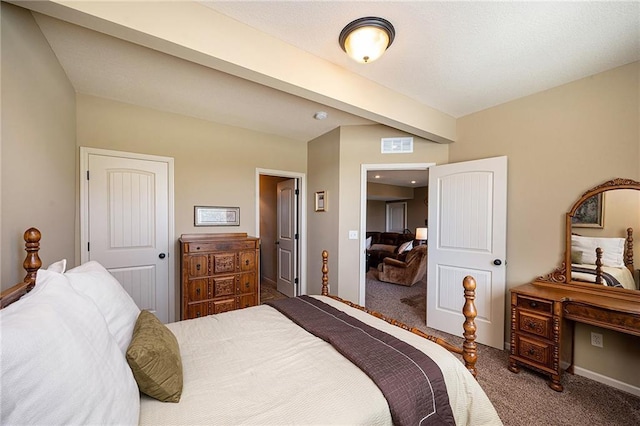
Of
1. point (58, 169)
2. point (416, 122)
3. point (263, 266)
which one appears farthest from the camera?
point (263, 266)

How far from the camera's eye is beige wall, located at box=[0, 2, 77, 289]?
1303mm

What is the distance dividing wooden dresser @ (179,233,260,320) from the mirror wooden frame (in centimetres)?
297

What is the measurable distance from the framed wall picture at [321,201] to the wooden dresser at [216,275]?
111 cm

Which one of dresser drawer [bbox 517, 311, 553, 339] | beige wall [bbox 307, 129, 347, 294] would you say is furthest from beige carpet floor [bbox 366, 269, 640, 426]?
beige wall [bbox 307, 129, 347, 294]

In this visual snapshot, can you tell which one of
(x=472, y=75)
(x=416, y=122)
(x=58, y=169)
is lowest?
(x=58, y=169)

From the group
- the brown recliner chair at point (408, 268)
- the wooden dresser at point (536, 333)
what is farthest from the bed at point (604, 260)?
the brown recliner chair at point (408, 268)

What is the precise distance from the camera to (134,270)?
288 cm

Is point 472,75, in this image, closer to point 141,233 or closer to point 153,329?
point 153,329

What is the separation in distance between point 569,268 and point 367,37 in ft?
8.42

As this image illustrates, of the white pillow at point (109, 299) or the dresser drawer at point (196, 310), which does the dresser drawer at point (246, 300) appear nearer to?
the dresser drawer at point (196, 310)

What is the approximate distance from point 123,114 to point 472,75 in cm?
344

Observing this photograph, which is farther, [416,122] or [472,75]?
[416,122]

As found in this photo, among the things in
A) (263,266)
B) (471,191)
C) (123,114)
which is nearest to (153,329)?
(123,114)

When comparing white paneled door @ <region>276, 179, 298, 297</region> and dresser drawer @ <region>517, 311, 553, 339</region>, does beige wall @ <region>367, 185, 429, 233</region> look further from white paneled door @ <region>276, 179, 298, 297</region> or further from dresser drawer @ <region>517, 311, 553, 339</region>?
dresser drawer @ <region>517, 311, 553, 339</region>
